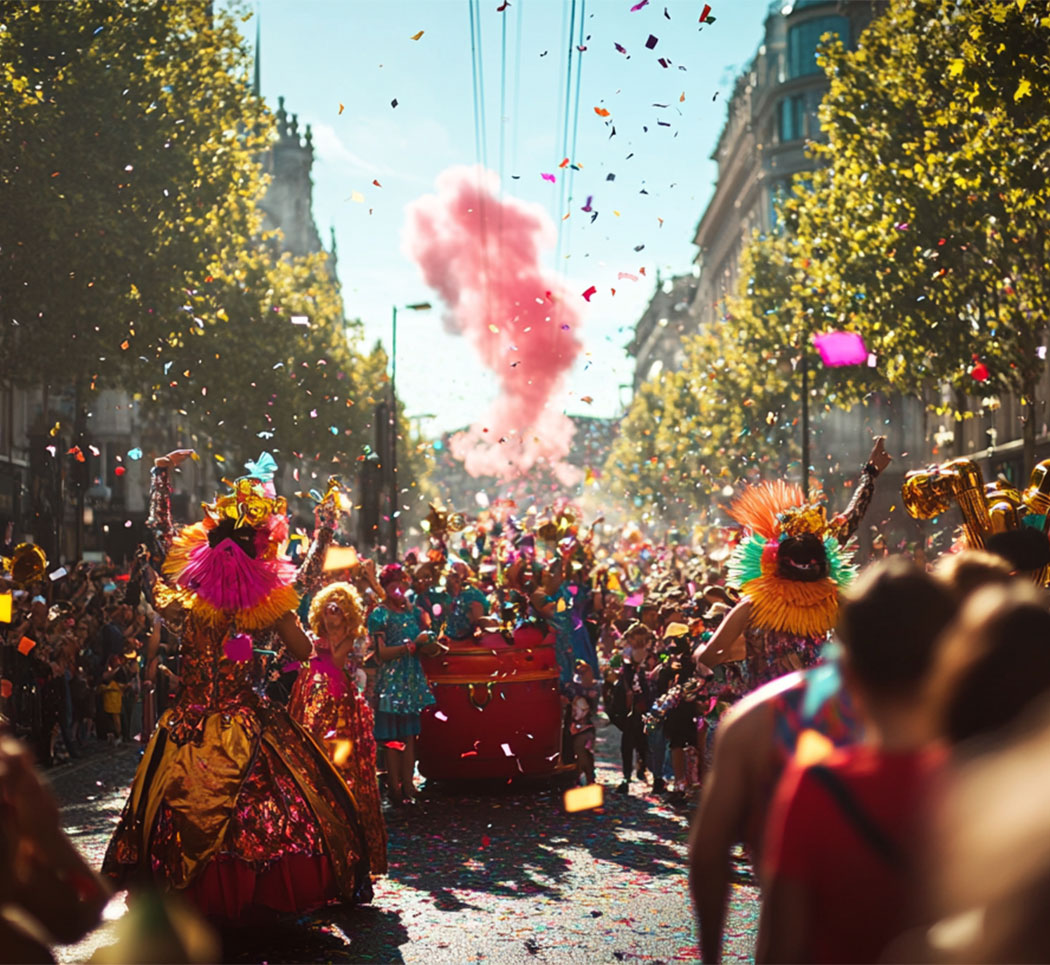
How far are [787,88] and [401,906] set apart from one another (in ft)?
207

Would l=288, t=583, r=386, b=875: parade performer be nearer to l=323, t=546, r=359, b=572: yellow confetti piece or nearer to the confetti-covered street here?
l=323, t=546, r=359, b=572: yellow confetti piece

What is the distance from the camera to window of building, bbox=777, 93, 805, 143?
6656 centimetres

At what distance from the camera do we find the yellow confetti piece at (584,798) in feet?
36.8

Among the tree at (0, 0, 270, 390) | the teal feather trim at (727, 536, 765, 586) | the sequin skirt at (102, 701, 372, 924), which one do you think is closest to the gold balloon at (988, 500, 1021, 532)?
the teal feather trim at (727, 536, 765, 586)

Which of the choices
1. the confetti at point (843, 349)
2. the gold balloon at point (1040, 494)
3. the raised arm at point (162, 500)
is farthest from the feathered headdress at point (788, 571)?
the confetti at point (843, 349)

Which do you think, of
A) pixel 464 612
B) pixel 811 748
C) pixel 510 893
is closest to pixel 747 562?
pixel 510 893

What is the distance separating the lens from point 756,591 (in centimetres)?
694

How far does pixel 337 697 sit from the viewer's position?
851cm

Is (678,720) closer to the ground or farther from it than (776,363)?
closer to the ground

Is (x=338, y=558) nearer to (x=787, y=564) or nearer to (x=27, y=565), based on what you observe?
(x=27, y=565)

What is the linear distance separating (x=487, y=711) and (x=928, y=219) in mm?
13602

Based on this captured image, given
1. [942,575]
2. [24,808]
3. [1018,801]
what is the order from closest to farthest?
[1018,801] < [24,808] < [942,575]

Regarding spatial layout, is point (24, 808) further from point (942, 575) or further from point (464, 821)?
point (464, 821)

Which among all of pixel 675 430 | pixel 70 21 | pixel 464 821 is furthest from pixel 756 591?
pixel 675 430
